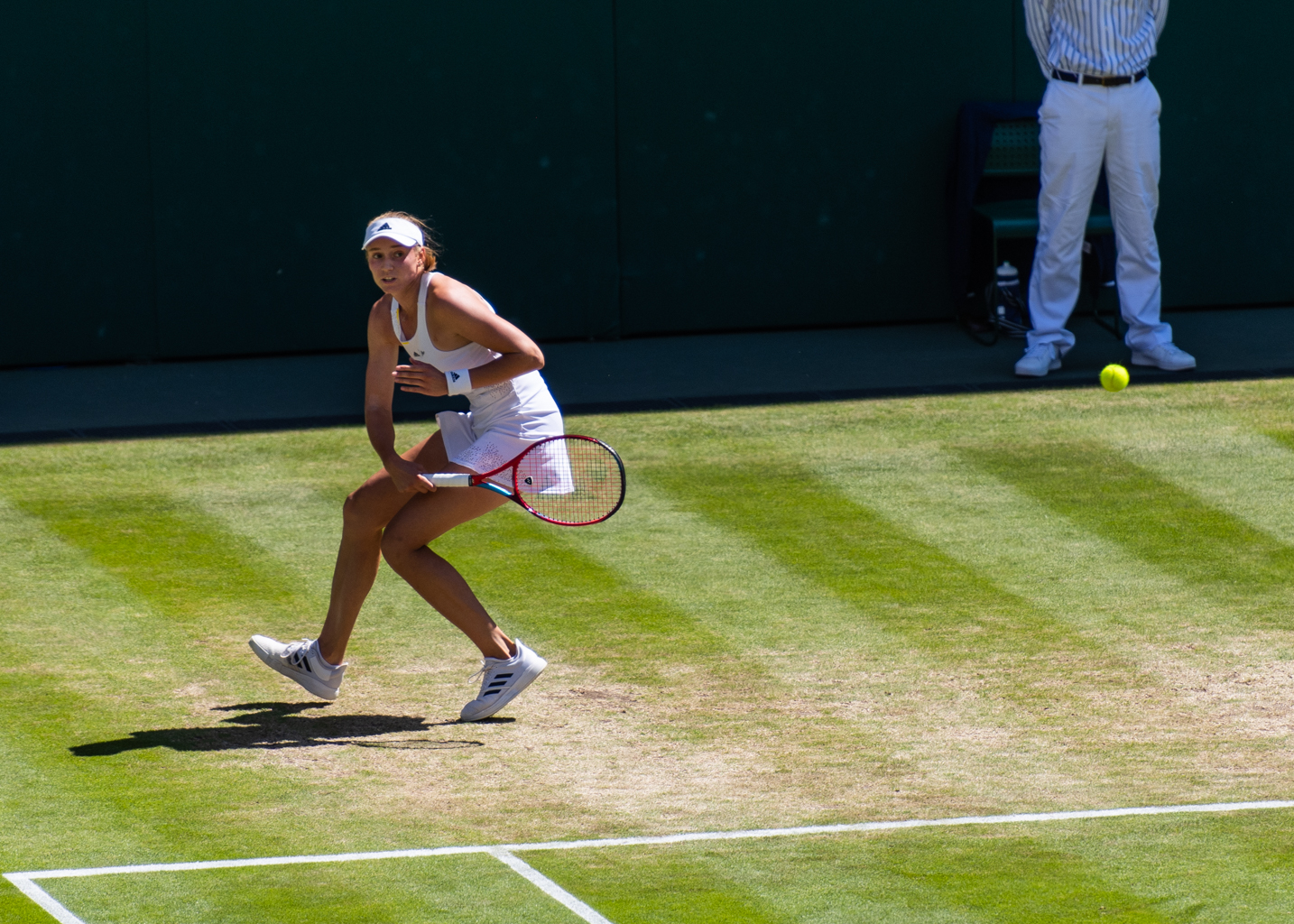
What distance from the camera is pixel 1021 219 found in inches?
513

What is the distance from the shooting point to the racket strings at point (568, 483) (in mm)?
6562

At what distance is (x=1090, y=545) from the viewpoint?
339 inches

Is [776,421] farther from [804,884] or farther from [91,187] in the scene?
[804,884]

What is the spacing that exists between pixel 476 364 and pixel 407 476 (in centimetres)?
42

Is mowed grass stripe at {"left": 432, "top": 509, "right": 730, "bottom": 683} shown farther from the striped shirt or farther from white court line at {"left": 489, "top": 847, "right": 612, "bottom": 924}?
the striped shirt

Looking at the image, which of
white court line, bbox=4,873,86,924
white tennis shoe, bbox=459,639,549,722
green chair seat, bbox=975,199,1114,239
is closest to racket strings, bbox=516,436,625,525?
white tennis shoe, bbox=459,639,549,722

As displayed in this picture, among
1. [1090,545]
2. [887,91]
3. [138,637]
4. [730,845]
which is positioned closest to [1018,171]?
[887,91]

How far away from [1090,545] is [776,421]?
2.75 meters

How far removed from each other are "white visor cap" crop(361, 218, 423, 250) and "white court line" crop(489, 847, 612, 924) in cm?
190

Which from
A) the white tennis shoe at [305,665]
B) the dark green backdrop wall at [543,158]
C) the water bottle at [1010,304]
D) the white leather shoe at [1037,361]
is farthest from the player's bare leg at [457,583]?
the water bottle at [1010,304]

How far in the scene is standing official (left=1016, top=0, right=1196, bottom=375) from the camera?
38.0 ft

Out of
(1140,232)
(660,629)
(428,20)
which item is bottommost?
(660,629)

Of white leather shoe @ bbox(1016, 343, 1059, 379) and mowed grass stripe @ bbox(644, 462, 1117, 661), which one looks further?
white leather shoe @ bbox(1016, 343, 1059, 379)

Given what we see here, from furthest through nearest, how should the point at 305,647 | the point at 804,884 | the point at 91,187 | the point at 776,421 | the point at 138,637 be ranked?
the point at 91,187 → the point at 776,421 → the point at 138,637 → the point at 305,647 → the point at 804,884
